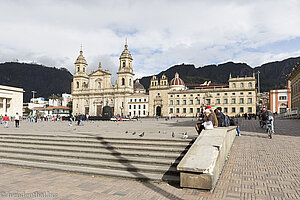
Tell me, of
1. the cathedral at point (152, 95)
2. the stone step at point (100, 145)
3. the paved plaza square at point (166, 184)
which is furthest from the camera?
the cathedral at point (152, 95)

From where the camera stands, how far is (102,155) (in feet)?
24.7

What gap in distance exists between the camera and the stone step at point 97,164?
20.2 ft

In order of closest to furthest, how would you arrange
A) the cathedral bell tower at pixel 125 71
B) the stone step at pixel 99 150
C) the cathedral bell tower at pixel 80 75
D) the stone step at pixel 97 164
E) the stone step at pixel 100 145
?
the stone step at pixel 97 164 → the stone step at pixel 99 150 → the stone step at pixel 100 145 → the cathedral bell tower at pixel 125 71 → the cathedral bell tower at pixel 80 75

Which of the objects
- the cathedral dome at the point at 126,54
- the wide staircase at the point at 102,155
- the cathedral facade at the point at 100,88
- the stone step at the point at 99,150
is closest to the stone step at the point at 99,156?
the wide staircase at the point at 102,155

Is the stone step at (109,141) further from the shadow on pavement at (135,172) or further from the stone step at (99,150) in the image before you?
the stone step at (99,150)

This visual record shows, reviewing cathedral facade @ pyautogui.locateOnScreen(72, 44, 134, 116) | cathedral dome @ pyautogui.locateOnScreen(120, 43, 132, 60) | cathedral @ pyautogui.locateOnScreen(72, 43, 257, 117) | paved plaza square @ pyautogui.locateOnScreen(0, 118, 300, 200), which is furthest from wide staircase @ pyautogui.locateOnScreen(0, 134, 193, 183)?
cathedral dome @ pyautogui.locateOnScreen(120, 43, 132, 60)

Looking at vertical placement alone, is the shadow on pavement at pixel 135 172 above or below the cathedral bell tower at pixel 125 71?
below

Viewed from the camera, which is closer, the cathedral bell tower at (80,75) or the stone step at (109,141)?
the stone step at (109,141)

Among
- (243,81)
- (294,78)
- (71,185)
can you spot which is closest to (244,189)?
(71,185)

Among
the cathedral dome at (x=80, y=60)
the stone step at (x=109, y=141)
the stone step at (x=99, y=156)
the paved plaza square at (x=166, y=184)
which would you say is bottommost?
the paved plaza square at (x=166, y=184)

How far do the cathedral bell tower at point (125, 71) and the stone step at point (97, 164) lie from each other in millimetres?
74044

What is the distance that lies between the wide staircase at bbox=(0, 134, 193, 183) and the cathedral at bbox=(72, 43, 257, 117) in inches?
2100

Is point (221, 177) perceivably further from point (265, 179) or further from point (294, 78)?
point (294, 78)

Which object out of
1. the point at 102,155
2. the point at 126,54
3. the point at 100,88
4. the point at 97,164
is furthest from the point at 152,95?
the point at 97,164
